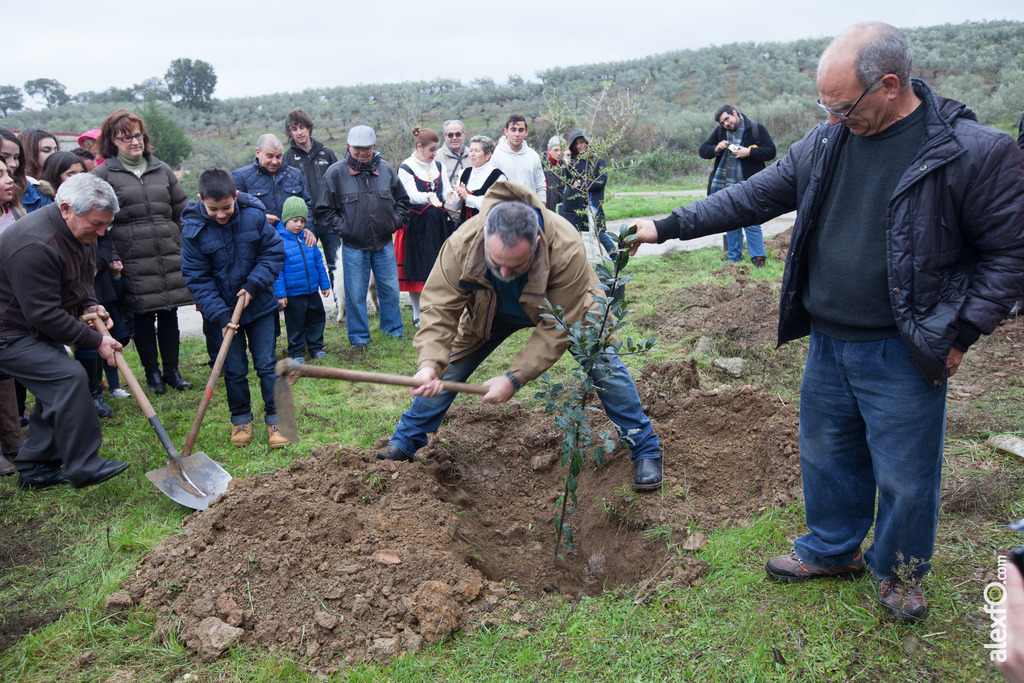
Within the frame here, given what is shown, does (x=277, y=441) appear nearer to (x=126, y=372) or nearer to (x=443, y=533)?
(x=126, y=372)

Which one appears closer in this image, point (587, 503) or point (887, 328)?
point (887, 328)

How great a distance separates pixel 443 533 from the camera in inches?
139

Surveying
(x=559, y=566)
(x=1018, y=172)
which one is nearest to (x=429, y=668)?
(x=559, y=566)

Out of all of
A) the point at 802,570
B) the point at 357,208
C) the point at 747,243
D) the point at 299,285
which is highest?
the point at 357,208

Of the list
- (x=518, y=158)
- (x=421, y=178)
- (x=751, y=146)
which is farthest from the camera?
(x=751, y=146)

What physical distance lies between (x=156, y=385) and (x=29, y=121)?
43.1m

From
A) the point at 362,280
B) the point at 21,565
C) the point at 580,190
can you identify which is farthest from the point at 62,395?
the point at 580,190

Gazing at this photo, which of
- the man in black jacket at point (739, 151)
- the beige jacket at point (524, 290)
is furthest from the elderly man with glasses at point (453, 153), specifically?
the beige jacket at point (524, 290)

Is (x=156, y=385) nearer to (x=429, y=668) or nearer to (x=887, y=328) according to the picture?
(x=429, y=668)

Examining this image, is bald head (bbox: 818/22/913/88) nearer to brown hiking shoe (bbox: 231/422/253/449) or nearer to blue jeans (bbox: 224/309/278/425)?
blue jeans (bbox: 224/309/278/425)

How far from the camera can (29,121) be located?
38969 mm

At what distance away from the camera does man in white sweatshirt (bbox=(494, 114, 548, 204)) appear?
293 inches

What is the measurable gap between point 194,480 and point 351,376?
5.78 ft

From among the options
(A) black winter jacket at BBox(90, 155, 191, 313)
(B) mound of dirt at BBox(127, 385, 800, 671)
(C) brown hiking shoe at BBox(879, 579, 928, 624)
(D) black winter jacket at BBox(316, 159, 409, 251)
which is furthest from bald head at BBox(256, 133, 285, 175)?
(C) brown hiking shoe at BBox(879, 579, 928, 624)
